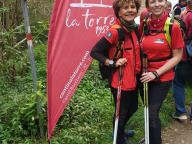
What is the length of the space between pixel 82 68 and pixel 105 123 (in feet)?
4.43

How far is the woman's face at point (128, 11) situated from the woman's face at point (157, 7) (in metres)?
0.21

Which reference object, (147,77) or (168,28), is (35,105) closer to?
(147,77)

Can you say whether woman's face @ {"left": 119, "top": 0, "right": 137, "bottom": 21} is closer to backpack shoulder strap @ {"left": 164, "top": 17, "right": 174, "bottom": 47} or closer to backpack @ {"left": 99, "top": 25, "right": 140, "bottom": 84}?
backpack @ {"left": 99, "top": 25, "right": 140, "bottom": 84}

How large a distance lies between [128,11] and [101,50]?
19.8 inches

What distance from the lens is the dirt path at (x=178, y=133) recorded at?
5512 millimetres

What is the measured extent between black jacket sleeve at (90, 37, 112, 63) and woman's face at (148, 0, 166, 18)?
0.61 metres

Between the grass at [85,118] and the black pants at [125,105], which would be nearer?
the black pants at [125,105]

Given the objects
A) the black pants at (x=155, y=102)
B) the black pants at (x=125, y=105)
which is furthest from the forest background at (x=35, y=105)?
the black pants at (x=155, y=102)

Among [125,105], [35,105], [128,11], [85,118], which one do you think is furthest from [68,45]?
[85,118]

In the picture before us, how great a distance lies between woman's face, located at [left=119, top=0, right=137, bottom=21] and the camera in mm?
4105

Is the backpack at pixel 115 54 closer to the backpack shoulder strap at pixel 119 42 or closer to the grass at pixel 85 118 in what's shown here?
the backpack shoulder strap at pixel 119 42

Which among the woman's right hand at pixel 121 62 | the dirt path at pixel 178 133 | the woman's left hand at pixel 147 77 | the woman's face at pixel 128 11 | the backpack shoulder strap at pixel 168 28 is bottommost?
the dirt path at pixel 178 133

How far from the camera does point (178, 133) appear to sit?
5738 millimetres

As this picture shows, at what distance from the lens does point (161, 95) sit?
421cm
